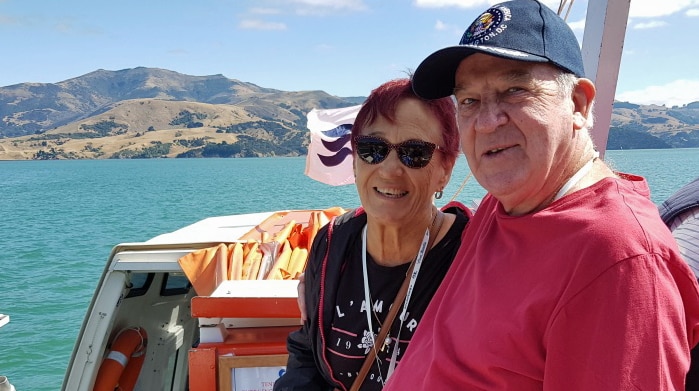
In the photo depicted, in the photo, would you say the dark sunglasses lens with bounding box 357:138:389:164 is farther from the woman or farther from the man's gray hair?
the man's gray hair

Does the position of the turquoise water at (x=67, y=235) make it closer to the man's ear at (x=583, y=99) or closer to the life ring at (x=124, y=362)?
the man's ear at (x=583, y=99)

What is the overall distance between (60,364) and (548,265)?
1308cm

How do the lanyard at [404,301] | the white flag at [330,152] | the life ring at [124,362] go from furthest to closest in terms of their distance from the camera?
the white flag at [330,152]
the life ring at [124,362]
the lanyard at [404,301]

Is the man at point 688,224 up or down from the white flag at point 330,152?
up

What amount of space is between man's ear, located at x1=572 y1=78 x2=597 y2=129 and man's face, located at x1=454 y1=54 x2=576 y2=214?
0.08ft

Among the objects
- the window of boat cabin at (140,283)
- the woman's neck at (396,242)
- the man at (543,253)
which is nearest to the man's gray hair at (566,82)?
the man at (543,253)

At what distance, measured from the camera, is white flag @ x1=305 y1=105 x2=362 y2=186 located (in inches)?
438

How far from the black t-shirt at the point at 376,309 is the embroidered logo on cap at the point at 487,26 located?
94cm

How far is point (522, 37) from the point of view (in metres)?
1.28

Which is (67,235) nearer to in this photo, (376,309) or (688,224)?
(376,309)

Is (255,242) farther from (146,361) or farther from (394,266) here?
(394,266)

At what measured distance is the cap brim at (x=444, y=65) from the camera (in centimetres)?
126

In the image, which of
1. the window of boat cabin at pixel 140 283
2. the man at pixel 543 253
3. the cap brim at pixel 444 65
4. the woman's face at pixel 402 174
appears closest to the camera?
the man at pixel 543 253

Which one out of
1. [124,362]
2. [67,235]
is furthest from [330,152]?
[67,235]
